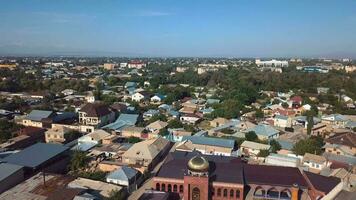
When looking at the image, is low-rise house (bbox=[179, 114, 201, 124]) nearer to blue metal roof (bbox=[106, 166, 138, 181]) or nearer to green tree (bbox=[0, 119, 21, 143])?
green tree (bbox=[0, 119, 21, 143])

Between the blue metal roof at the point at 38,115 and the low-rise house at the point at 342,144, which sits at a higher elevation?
the blue metal roof at the point at 38,115

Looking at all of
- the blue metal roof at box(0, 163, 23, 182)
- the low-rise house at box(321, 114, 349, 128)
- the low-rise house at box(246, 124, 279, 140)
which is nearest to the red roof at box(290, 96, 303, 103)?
the low-rise house at box(321, 114, 349, 128)

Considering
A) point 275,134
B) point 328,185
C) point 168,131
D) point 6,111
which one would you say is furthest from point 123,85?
point 328,185

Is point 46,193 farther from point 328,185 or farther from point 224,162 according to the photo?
point 328,185

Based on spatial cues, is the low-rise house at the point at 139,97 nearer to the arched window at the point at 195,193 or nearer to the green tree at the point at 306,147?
the green tree at the point at 306,147

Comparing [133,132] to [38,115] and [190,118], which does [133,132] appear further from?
[38,115]

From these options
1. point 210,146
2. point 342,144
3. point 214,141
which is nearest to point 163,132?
point 214,141

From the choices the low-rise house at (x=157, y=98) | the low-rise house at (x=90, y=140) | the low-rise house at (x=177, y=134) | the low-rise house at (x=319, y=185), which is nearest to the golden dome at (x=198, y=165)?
the low-rise house at (x=319, y=185)
